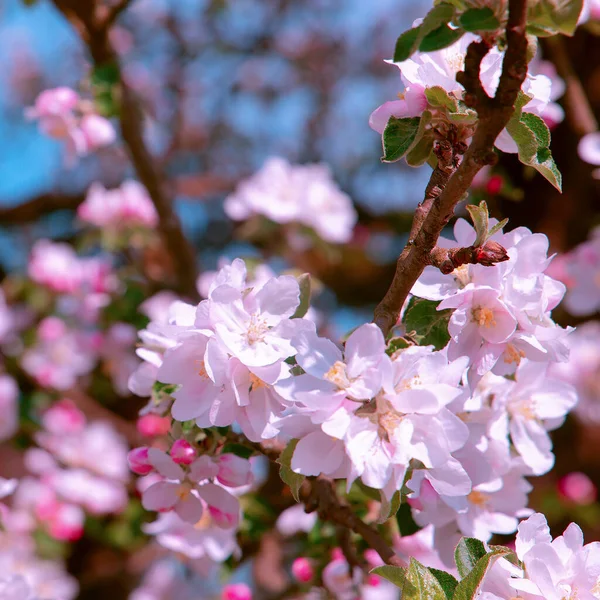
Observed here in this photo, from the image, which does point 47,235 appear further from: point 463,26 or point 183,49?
point 463,26

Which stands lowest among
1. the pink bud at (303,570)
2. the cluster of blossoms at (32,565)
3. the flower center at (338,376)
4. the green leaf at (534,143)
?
the cluster of blossoms at (32,565)

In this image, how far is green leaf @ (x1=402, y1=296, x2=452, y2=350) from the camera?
2.92 ft

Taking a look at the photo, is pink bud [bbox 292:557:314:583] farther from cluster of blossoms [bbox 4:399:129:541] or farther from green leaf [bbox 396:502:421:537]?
cluster of blossoms [bbox 4:399:129:541]

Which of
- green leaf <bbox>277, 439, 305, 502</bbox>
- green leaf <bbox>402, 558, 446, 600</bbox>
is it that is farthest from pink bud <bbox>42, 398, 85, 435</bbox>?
green leaf <bbox>402, 558, 446, 600</bbox>

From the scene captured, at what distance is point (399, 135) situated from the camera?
2.80 feet

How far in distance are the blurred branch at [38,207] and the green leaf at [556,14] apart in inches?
122

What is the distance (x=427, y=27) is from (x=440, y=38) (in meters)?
0.02

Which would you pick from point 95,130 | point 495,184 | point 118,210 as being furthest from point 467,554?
point 118,210

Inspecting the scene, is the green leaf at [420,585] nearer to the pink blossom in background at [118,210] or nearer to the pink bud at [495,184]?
the pink bud at [495,184]

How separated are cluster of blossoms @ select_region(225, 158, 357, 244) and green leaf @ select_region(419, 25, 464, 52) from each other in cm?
156

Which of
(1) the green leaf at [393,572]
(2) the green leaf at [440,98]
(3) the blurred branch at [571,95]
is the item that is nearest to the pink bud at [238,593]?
(1) the green leaf at [393,572]

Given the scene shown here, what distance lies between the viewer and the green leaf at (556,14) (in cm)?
69

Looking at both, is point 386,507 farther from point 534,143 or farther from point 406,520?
point 534,143

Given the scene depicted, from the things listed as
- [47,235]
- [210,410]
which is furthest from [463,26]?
[47,235]
